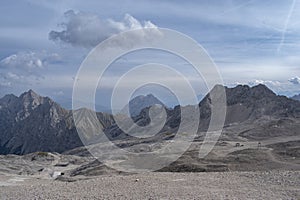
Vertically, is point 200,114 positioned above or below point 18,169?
above

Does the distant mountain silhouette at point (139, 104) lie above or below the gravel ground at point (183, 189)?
above

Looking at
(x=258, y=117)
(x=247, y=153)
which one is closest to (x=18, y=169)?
(x=247, y=153)

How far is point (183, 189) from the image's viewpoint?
19.0 m

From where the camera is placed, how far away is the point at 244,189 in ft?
60.7

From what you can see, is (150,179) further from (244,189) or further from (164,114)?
(164,114)

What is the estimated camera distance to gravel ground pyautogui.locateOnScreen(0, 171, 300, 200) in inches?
677

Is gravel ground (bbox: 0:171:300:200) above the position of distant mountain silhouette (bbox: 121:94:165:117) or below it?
below

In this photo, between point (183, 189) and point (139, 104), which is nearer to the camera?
point (183, 189)

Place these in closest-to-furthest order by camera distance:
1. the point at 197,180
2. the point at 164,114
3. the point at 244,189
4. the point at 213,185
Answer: the point at 244,189
the point at 213,185
the point at 197,180
the point at 164,114

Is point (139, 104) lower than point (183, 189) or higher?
higher

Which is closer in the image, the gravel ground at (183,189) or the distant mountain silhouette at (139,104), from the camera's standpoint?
the gravel ground at (183,189)

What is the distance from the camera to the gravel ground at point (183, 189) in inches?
677

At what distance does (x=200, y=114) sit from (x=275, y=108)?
23.8 meters

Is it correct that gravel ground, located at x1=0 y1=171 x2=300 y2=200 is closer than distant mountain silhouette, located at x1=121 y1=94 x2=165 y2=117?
Yes
